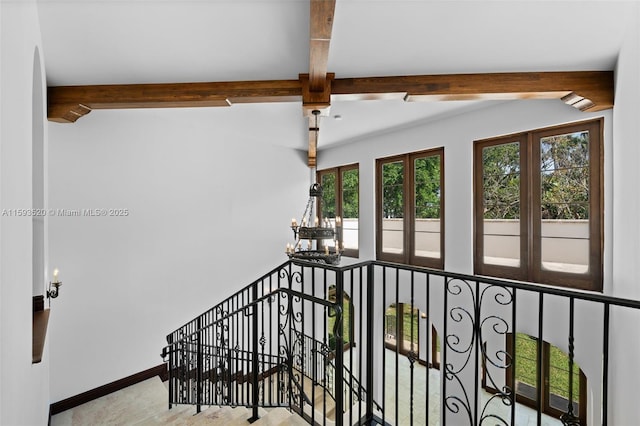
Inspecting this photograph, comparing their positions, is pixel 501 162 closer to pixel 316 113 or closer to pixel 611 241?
pixel 611 241

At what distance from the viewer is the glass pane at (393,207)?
5.22 m

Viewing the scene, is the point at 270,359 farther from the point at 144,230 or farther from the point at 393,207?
the point at 393,207

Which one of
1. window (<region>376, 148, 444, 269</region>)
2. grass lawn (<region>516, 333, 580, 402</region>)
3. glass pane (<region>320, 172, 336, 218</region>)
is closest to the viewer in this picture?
grass lawn (<region>516, 333, 580, 402</region>)

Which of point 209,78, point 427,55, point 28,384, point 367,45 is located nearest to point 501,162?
point 427,55

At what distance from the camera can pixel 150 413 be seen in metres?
3.38

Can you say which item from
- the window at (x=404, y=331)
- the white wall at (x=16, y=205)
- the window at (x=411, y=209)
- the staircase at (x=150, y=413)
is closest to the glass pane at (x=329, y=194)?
the window at (x=411, y=209)

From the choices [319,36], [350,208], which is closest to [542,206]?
[350,208]

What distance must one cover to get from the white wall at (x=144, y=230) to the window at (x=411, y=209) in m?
2.27

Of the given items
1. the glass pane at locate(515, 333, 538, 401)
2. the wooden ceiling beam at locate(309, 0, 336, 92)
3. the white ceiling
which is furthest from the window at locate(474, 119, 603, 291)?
the wooden ceiling beam at locate(309, 0, 336, 92)

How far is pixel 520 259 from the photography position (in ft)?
12.5

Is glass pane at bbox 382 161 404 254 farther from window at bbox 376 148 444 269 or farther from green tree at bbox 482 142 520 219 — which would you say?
green tree at bbox 482 142 520 219

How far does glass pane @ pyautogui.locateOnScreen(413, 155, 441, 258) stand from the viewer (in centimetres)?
471

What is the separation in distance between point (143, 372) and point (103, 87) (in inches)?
149

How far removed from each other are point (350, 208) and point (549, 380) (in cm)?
418
